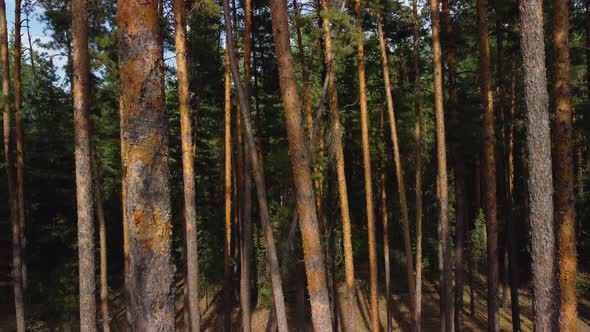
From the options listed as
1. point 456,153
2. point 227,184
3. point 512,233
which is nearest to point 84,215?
point 227,184

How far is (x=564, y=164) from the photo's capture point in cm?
704

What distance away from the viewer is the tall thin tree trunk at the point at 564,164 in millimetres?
6781

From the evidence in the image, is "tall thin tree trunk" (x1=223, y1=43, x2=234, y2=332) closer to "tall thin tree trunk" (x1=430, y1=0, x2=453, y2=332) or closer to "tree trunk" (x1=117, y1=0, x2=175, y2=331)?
"tall thin tree trunk" (x1=430, y1=0, x2=453, y2=332)

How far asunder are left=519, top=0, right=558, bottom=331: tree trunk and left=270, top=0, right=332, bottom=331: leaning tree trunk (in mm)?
3180

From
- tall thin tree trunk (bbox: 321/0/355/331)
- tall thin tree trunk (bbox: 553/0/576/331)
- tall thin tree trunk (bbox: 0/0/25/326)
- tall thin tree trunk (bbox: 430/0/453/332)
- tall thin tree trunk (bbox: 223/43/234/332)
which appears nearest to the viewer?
tall thin tree trunk (bbox: 553/0/576/331)

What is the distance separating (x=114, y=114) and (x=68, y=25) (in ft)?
11.3

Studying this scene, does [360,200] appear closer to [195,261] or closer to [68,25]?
[195,261]

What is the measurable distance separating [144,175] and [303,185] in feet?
11.0

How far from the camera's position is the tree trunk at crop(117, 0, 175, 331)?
10.7 feet

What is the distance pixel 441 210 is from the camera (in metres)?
11.5

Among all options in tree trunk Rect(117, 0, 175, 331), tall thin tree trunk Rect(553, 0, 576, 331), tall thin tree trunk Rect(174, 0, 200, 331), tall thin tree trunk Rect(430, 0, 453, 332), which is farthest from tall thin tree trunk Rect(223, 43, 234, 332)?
tree trunk Rect(117, 0, 175, 331)

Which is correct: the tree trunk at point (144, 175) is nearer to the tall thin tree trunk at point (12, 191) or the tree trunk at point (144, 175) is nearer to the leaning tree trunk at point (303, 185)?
the leaning tree trunk at point (303, 185)

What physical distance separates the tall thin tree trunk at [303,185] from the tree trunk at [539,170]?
318 centimetres

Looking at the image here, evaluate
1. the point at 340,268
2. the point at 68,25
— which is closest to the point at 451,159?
the point at 340,268
